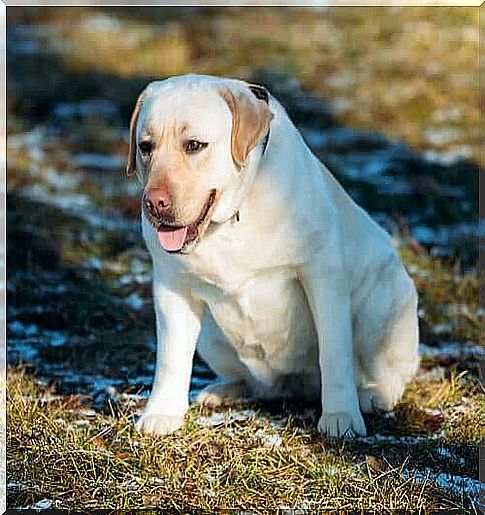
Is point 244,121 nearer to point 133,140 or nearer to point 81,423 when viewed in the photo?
point 133,140

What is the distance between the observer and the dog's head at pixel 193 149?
3.31 meters

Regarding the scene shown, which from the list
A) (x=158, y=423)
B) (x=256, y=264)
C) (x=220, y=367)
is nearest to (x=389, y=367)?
(x=220, y=367)

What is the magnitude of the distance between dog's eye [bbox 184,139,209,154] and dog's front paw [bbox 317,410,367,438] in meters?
1.14

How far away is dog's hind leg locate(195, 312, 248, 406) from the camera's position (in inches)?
161

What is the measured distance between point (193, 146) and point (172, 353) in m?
0.88

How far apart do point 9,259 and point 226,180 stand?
3.46m

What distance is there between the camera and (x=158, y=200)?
3.28 meters

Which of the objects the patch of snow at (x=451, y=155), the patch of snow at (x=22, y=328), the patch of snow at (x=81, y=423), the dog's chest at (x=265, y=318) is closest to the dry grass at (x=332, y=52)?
the patch of snow at (x=451, y=155)

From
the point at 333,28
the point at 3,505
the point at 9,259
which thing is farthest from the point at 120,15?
the point at 3,505

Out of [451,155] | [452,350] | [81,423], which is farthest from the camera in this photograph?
[451,155]

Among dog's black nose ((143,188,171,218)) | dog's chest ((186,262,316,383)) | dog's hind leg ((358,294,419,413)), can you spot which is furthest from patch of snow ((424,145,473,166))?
dog's black nose ((143,188,171,218))

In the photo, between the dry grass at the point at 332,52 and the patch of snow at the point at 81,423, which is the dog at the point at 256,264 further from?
the dry grass at the point at 332,52

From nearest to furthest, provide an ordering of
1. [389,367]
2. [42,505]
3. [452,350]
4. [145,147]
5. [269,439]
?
1. [42,505]
2. [145,147]
3. [269,439]
4. [389,367]
5. [452,350]

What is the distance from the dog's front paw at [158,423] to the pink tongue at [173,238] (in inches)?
27.5
